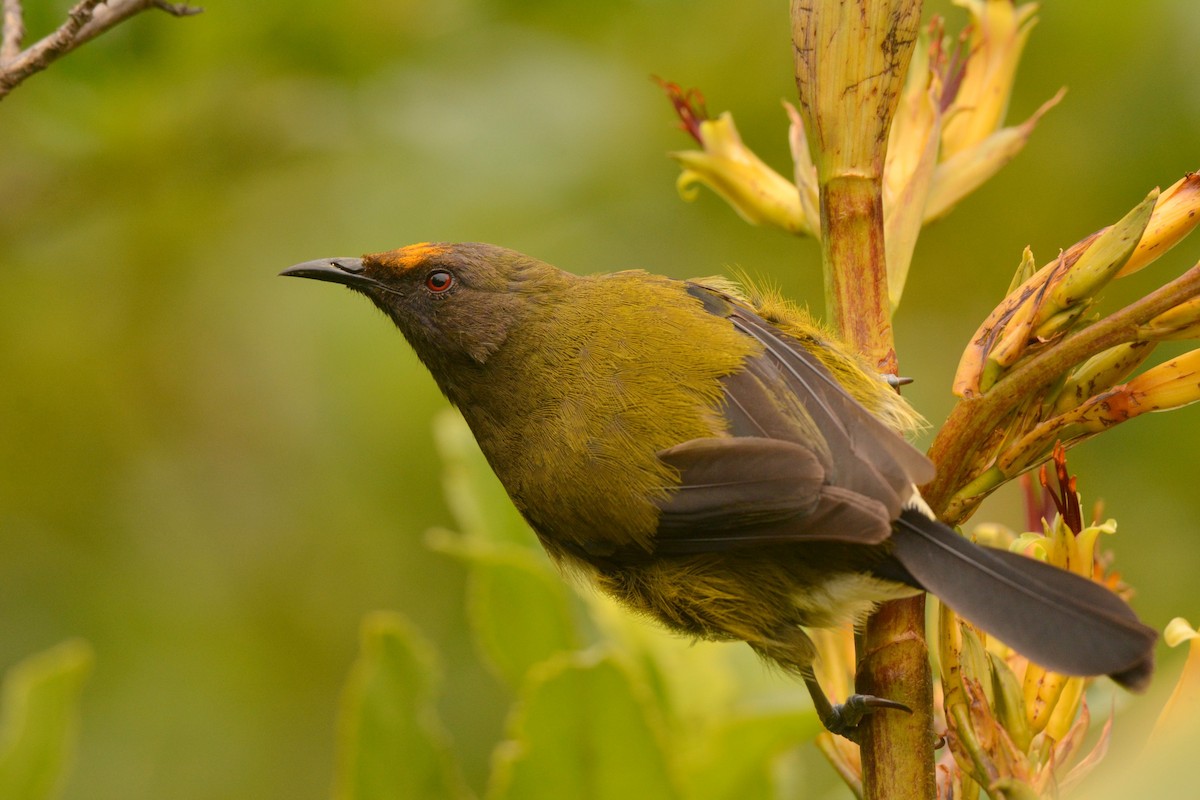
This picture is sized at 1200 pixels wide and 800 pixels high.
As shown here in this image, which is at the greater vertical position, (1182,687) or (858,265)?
(858,265)

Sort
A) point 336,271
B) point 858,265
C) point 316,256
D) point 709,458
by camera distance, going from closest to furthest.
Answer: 1. point 858,265
2. point 709,458
3. point 336,271
4. point 316,256

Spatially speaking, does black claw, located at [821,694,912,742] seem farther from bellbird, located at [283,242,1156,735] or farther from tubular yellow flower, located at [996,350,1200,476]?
tubular yellow flower, located at [996,350,1200,476]

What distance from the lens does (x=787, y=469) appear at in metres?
2.32

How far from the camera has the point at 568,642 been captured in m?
2.51

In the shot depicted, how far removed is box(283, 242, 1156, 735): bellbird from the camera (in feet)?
6.86

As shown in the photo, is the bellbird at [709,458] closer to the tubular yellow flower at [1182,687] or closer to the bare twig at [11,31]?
the tubular yellow flower at [1182,687]

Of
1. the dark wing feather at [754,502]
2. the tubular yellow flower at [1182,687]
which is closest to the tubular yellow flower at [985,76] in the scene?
the dark wing feather at [754,502]

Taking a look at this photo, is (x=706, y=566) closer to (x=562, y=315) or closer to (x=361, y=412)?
(x=562, y=315)

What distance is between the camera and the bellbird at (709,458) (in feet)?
6.86

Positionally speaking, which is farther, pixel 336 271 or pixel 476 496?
pixel 336 271

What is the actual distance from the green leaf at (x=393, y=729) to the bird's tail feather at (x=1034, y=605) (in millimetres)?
836

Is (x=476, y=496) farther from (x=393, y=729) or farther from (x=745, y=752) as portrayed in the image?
(x=745, y=752)

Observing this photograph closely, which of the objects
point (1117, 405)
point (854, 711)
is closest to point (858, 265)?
Answer: point (1117, 405)

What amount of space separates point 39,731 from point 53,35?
1.23 m
